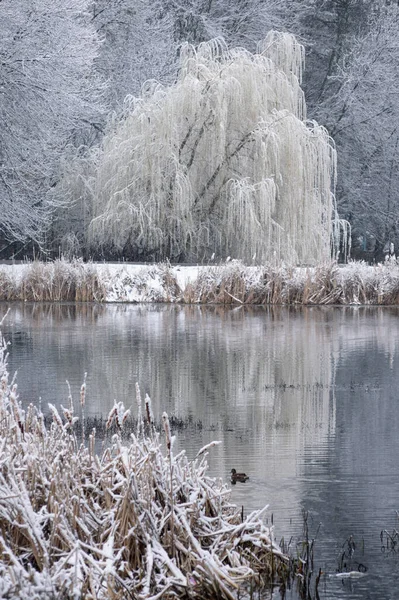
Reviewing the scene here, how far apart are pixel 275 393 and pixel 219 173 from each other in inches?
644

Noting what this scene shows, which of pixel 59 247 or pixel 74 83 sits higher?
pixel 74 83

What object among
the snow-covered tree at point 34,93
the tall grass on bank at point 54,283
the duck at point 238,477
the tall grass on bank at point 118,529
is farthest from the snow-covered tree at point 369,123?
the tall grass on bank at point 118,529

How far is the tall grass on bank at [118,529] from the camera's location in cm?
481

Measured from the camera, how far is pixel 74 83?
2697 cm

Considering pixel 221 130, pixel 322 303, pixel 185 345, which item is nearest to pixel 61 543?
pixel 185 345

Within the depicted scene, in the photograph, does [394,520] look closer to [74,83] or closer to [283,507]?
[283,507]

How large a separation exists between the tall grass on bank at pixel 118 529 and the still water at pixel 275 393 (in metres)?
0.57

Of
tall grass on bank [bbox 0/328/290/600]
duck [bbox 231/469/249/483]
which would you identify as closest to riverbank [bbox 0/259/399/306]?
duck [bbox 231/469/249/483]

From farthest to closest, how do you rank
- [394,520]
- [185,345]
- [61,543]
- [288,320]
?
[288,320] < [185,345] < [394,520] < [61,543]

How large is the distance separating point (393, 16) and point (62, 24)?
54.2ft

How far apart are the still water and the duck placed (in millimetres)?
84

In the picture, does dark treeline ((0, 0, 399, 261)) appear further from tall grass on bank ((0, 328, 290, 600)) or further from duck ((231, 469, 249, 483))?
tall grass on bank ((0, 328, 290, 600))

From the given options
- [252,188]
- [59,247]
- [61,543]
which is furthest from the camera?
[59,247]

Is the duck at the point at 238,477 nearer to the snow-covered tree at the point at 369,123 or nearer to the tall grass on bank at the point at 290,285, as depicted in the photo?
the tall grass on bank at the point at 290,285
